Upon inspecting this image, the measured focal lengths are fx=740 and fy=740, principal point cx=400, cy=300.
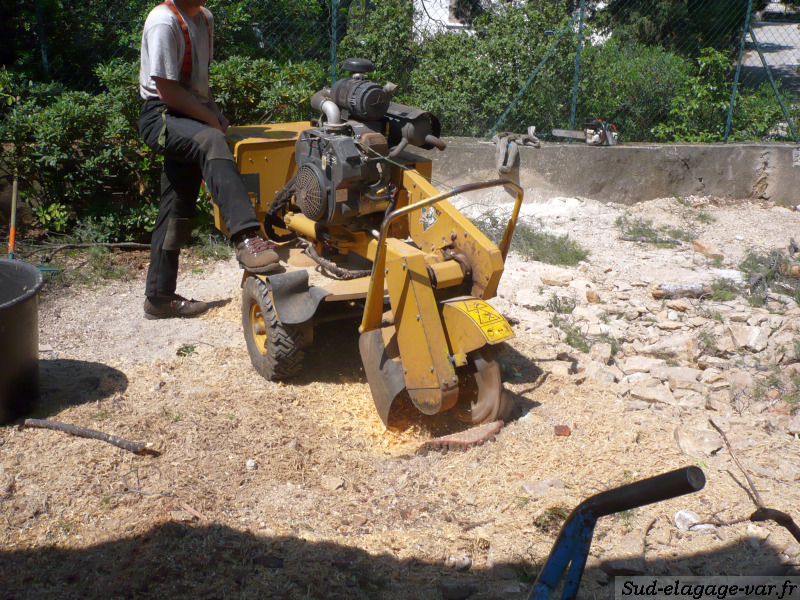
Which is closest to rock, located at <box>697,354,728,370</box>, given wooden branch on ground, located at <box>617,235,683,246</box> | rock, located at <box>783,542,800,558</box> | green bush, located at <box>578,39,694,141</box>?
rock, located at <box>783,542,800,558</box>

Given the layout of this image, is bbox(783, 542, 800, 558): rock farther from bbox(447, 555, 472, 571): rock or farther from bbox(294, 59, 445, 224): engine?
bbox(294, 59, 445, 224): engine

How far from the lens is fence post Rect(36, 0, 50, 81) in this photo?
22.4ft

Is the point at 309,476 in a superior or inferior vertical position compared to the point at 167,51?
inferior

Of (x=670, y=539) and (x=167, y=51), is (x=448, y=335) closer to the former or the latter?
(x=670, y=539)

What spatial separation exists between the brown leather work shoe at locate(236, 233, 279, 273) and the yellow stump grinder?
80 mm

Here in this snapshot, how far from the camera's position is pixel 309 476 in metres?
3.60

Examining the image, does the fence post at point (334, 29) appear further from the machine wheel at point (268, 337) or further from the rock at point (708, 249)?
the rock at point (708, 249)

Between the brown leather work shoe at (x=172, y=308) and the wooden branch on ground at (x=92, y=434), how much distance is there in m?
1.71

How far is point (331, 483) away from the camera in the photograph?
3.54 metres

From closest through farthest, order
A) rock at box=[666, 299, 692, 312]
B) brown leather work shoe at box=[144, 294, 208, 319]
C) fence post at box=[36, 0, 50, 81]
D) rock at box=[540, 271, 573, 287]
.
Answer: brown leather work shoe at box=[144, 294, 208, 319] < rock at box=[666, 299, 692, 312] < rock at box=[540, 271, 573, 287] < fence post at box=[36, 0, 50, 81]

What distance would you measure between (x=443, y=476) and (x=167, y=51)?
A: 292cm

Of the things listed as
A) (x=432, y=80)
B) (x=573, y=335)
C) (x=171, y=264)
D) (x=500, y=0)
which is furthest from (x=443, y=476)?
(x=500, y=0)

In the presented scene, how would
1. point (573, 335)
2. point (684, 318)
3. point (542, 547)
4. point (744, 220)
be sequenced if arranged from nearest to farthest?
point (542, 547) < point (573, 335) < point (684, 318) < point (744, 220)

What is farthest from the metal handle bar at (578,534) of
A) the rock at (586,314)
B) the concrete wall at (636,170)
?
the concrete wall at (636,170)
